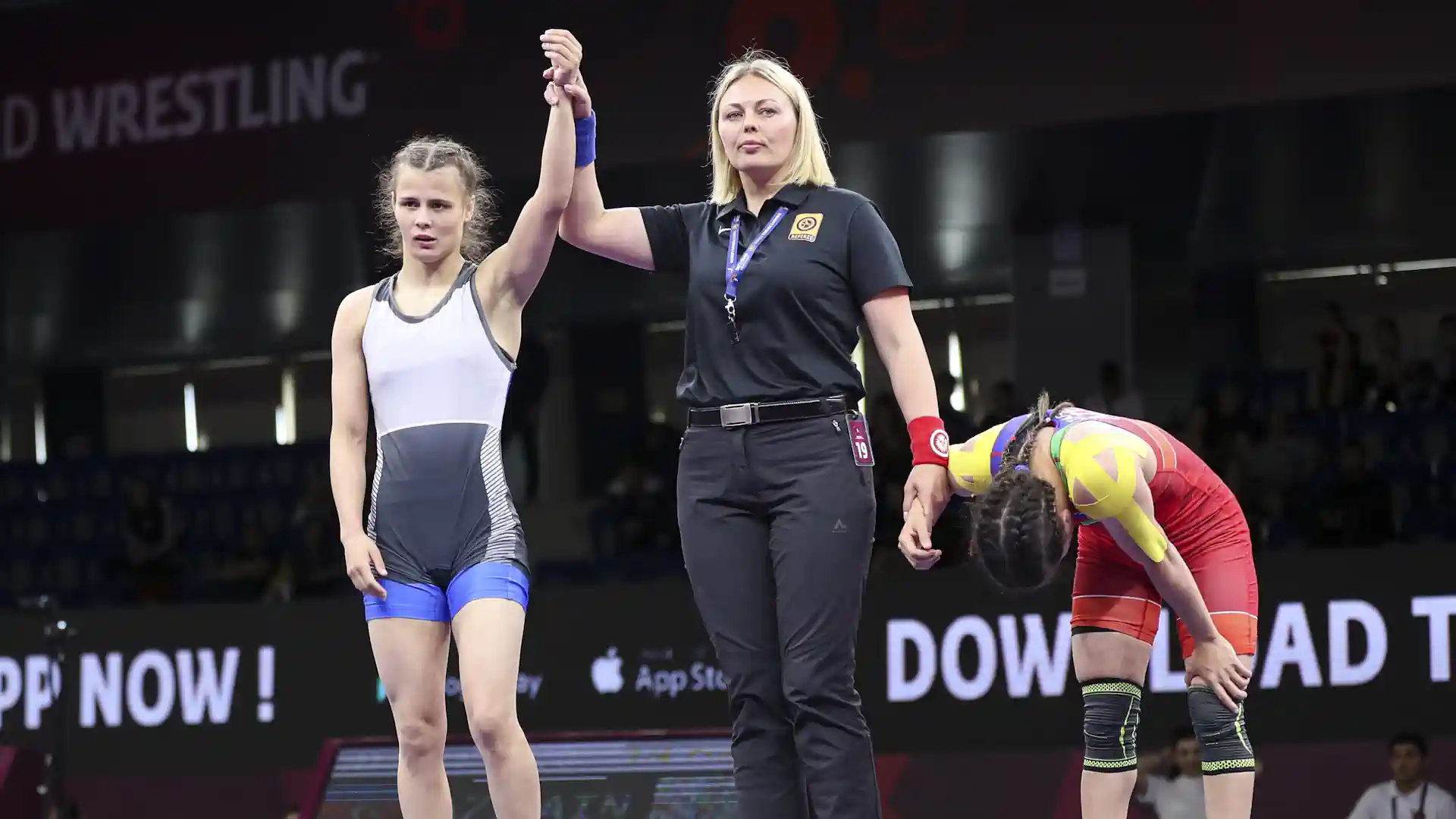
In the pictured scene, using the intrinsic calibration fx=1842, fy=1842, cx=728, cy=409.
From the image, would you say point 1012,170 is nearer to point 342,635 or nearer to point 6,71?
point 342,635

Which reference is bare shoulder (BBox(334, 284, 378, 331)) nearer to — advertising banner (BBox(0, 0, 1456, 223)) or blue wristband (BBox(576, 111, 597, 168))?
blue wristband (BBox(576, 111, 597, 168))

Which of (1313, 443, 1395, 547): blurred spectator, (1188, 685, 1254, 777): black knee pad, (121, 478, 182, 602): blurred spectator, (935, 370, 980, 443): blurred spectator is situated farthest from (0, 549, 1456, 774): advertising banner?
(1188, 685, 1254, 777): black knee pad

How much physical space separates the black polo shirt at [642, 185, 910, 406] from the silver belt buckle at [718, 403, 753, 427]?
0.02 metres

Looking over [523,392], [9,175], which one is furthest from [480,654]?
[523,392]

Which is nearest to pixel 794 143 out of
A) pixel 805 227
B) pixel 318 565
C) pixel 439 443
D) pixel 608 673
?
pixel 805 227

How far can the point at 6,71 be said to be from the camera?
32.1 ft

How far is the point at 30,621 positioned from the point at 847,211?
694 cm

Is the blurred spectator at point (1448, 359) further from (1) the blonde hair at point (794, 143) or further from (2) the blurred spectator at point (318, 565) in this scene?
(1) the blonde hair at point (794, 143)

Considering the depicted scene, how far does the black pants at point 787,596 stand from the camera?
328 cm

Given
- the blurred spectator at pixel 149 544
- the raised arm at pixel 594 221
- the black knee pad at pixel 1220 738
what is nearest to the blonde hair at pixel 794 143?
the raised arm at pixel 594 221

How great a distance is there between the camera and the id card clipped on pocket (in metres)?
3.44

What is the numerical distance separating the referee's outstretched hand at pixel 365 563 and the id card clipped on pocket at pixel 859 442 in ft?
3.33

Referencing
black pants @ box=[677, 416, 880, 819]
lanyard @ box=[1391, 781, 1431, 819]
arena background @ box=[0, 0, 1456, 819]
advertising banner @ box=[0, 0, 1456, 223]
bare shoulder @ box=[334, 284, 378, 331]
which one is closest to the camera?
black pants @ box=[677, 416, 880, 819]

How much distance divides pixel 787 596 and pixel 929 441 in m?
0.42
